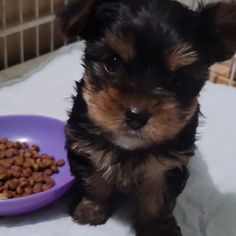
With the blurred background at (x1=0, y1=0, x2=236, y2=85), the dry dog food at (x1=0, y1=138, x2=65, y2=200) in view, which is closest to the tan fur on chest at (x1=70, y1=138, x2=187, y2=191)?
the dry dog food at (x1=0, y1=138, x2=65, y2=200)

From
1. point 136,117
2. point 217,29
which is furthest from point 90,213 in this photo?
point 217,29

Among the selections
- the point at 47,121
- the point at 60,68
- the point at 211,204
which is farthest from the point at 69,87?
the point at 211,204

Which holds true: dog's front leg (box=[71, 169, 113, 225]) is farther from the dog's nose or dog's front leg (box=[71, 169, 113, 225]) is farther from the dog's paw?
the dog's nose

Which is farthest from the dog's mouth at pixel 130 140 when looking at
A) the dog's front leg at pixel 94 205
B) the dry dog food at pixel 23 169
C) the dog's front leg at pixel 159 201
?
the dry dog food at pixel 23 169

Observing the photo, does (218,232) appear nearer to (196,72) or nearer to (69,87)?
(196,72)

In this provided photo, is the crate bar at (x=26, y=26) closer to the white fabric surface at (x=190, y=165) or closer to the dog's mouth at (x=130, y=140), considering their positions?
the white fabric surface at (x=190, y=165)
